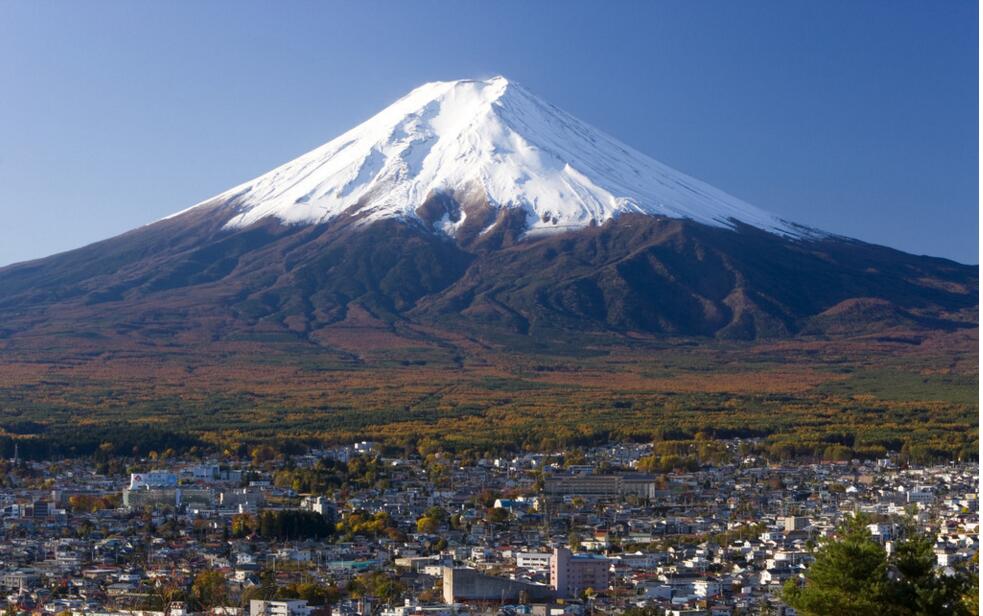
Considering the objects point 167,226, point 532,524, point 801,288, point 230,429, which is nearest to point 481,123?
point 167,226

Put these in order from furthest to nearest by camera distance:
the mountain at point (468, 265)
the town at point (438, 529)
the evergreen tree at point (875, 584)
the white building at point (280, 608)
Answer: the mountain at point (468, 265) < the town at point (438, 529) < the white building at point (280, 608) < the evergreen tree at point (875, 584)

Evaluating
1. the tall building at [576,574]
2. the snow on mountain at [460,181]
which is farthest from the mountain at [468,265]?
the tall building at [576,574]

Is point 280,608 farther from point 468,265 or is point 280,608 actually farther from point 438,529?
point 468,265

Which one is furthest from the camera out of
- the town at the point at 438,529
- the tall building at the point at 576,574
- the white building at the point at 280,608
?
the tall building at the point at 576,574

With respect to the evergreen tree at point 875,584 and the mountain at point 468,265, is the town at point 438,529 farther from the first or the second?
the mountain at point 468,265

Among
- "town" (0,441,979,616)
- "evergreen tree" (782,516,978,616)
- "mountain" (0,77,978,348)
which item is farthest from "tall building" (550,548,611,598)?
"mountain" (0,77,978,348)
